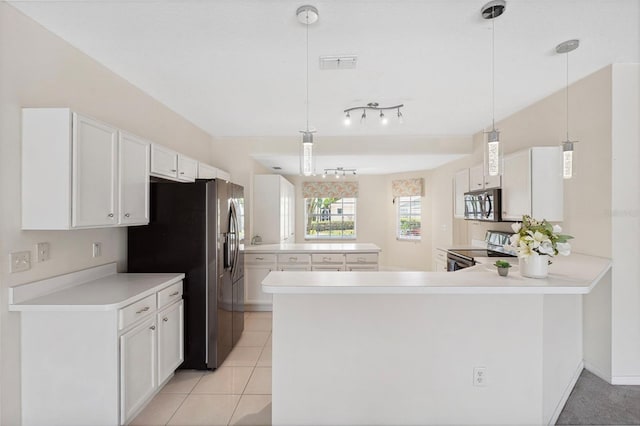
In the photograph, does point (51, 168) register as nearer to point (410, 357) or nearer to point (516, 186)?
point (410, 357)

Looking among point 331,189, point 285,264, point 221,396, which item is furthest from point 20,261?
point 331,189

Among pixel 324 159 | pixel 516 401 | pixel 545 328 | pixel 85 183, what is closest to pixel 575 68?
pixel 545 328

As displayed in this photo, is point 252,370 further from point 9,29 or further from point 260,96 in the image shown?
point 9,29

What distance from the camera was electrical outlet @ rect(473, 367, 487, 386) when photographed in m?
1.89

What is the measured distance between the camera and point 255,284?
4414 millimetres

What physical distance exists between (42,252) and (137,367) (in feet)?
3.08

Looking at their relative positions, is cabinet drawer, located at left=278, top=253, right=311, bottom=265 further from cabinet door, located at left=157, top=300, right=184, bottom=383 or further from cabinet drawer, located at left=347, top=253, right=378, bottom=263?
cabinet door, located at left=157, top=300, right=184, bottom=383

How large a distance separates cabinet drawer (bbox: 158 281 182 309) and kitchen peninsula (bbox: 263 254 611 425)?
1.03 metres

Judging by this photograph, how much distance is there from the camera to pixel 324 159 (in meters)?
Answer: 5.18

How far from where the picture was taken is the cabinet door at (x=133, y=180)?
7.47 feet

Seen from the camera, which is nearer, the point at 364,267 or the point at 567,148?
the point at 567,148

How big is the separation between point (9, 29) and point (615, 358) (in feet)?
15.1

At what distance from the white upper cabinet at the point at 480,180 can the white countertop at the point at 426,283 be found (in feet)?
5.65

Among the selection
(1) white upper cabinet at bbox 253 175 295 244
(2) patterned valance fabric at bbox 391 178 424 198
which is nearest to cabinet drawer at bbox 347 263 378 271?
(1) white upper cabinet at bbox 253 175 295 244
